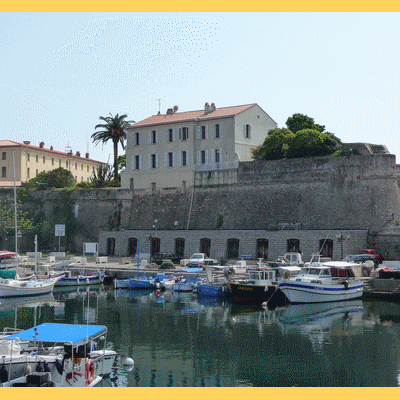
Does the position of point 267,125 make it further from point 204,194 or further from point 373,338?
point 373,338

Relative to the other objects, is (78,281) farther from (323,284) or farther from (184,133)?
(323,284)

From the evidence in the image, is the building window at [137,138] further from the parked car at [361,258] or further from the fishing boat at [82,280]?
the parked car at [361,258]

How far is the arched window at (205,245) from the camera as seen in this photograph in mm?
48969

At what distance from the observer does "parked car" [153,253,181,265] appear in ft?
153

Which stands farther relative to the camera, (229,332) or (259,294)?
(259,294)

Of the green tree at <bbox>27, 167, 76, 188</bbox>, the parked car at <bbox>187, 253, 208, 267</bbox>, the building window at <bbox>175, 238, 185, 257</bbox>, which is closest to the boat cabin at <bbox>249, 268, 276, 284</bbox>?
the parked car at <bbox>187, 253, 208, 267</bbox>

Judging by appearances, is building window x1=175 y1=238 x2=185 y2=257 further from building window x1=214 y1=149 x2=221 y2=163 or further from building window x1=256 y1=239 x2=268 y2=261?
building window x1=214 y1=149 x2=221 y2=163

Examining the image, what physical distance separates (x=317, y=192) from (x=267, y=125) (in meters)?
11.3

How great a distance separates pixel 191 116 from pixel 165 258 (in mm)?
14841

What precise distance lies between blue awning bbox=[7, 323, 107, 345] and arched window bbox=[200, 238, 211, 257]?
29.2m

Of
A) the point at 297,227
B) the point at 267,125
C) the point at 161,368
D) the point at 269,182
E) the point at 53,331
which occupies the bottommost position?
the point at 161,368

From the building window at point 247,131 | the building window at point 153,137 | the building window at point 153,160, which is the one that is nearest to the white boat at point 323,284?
the building window at point 247,131

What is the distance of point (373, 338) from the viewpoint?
992 inches

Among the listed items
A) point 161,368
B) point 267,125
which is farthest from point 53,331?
point 267,125
